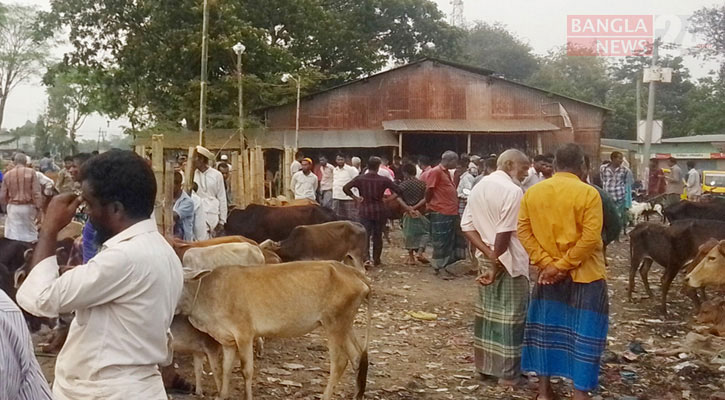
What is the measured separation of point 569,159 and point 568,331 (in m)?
1.33

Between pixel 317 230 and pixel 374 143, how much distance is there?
17.3 meters

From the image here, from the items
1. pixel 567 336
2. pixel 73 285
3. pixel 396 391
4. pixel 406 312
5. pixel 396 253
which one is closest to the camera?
pixel 73 285

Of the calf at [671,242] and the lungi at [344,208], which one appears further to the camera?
the lungi at [344,208]

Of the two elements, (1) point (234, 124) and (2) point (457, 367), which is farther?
(1) point (234, 124)

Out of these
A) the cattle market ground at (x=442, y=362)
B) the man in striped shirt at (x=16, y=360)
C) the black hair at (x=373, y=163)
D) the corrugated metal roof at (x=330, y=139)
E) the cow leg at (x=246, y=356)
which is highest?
the corrugated metal roof at (x=330, y=139)

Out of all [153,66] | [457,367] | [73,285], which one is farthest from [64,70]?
[73,285]

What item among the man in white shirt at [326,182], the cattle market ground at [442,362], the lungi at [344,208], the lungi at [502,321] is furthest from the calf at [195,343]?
the man in white shirt at [326,182]

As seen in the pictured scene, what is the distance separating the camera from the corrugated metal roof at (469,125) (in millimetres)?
27375

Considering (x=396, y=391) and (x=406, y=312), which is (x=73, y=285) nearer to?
(x=396, y=391)

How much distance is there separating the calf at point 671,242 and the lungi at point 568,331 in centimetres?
451

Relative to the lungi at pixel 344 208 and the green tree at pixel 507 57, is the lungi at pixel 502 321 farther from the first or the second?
the green tree at pixel 507 57

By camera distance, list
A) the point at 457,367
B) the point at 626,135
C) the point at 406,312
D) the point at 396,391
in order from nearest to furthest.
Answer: the point at 396,391, the point at 457,367, the point at 406,312, the point at 626,135

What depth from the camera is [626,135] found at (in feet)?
162

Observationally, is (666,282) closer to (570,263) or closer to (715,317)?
(715,317)
